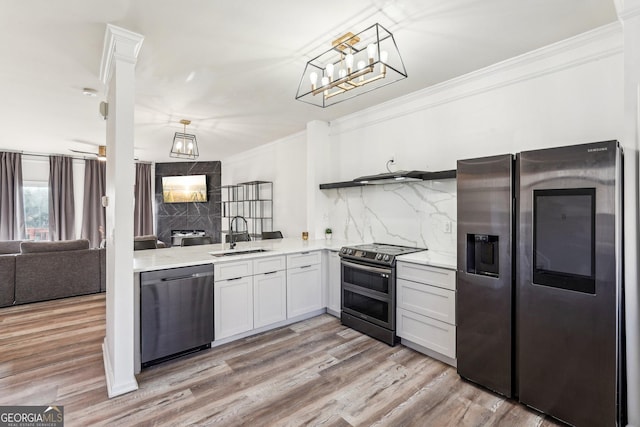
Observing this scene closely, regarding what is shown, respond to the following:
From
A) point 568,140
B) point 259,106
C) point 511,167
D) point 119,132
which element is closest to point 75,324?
point 119,132

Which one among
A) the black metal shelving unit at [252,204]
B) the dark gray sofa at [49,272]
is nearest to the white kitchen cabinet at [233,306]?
the black metal shelving unit at [252,204]

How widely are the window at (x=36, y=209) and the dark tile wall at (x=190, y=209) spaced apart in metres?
2.27

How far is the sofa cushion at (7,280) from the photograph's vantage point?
4.11 metres

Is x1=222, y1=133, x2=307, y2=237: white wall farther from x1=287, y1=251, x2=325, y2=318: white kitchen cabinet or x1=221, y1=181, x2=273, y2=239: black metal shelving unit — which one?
x1=287, y1=251, x2=325, y2=318: white kitchen cabinet

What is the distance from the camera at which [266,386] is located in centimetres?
232

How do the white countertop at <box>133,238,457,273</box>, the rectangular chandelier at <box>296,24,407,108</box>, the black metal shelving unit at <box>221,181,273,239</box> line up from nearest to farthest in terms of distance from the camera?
the rectangular chandelier at <box>296,24,407,108</box>
the white countertop at <box>133,238,457,273</box>
the black metal shelving unit at <box>221,181,273,239</box>

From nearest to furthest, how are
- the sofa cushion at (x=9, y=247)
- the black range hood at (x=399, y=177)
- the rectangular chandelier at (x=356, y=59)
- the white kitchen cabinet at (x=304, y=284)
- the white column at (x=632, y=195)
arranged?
the white column at (x=632, y=195) → the rectangular chandelier at (x=356, y=59) → the black range hood at (x=399, y=177) → the white kitchen cabinet at (x=304, y=284) → the sofa cushion at (x=9, y=247)

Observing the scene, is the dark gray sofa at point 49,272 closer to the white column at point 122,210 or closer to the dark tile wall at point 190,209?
the white column at point 122,210

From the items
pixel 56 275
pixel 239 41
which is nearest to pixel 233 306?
pixel 239 41

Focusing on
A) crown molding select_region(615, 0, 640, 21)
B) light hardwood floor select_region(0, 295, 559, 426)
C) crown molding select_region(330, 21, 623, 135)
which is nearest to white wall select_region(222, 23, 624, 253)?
crown molding select_region(330, 21, 623, 135)

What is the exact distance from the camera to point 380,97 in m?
3.60

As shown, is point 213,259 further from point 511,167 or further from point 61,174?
point 61,174

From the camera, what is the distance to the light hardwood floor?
198 centimetres

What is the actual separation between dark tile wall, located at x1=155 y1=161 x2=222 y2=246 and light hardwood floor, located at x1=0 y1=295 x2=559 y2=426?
4758 mm
